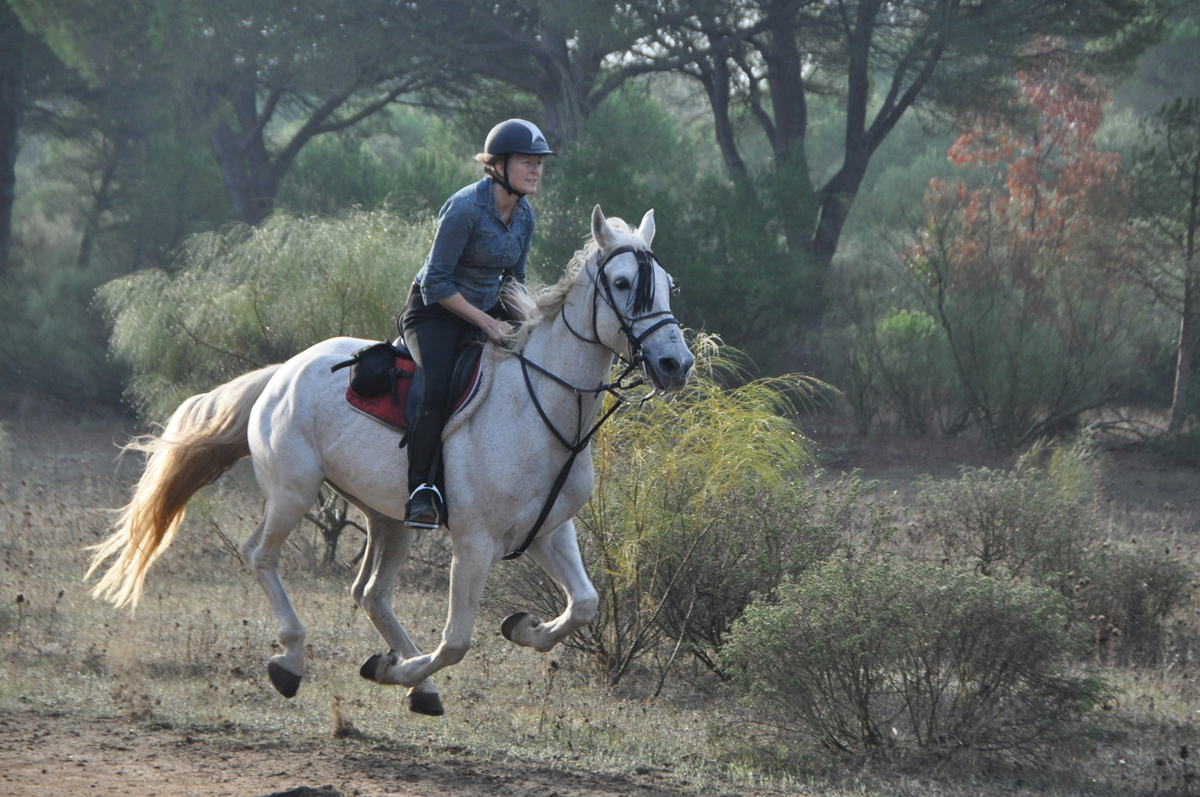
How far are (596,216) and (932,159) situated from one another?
32380 millimetres

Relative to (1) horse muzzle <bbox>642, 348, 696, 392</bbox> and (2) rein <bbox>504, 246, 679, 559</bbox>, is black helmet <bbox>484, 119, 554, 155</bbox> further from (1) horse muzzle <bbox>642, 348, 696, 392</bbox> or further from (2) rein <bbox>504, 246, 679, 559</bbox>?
(1) horse muzzle <bbox>642, 348, 696, 392</bbox>

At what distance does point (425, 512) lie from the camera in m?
5.05

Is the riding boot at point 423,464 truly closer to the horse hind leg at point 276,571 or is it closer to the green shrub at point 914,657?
the horse hind leg at point 276,571

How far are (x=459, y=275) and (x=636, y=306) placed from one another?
1170 millimetres

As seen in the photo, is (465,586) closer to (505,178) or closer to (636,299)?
(636,299)

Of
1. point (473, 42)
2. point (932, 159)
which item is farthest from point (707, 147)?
point (473, 42)

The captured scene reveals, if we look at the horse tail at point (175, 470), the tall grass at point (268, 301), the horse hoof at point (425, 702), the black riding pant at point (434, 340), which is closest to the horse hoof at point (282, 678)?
the horse hoof at point (425, 702)

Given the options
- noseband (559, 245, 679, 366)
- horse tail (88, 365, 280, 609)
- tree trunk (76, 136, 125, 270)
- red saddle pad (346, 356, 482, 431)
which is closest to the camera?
noseband (559, 245, 679, 366)

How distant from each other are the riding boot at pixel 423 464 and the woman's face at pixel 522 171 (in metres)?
1.13

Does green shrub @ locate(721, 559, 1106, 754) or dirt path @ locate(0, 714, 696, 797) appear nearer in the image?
dirt path @ locate(0, 714, 696, 797)

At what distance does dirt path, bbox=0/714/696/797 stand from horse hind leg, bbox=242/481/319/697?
342 mm

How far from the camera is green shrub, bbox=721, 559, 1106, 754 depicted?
18.2 ft

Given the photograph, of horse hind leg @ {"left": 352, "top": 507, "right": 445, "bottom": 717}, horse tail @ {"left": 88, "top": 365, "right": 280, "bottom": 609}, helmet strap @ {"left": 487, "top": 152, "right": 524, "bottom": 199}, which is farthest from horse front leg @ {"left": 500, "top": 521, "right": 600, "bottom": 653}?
horse tail @ {"left": 88, "top": 365, "right": 280, "bottom": 609}

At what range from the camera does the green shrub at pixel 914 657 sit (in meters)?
5.55
